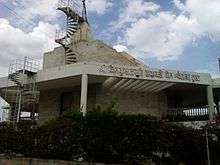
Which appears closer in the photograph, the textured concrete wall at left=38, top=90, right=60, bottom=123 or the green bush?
the green bush

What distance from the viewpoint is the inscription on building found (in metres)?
24.5

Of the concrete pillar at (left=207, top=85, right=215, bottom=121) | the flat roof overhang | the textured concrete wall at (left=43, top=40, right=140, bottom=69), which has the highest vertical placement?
the textured concrete wall at (left=43, top=40, right=140, bottom=69)

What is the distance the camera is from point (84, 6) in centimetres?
3331

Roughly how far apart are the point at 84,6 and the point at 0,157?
65.3ft

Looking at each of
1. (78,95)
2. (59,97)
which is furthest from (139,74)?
(59,97)

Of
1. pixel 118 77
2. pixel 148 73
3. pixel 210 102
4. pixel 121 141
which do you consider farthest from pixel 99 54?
pixel 121 141

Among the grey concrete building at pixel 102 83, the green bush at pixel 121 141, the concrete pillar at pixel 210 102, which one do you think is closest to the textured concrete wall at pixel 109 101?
the grey concrete building at pixel 102 83

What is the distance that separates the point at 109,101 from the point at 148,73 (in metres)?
3.91

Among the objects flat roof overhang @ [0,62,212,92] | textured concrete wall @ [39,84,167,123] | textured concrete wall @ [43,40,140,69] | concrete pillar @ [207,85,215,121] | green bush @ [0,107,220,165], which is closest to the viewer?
green bush @ [0,107,220,165]

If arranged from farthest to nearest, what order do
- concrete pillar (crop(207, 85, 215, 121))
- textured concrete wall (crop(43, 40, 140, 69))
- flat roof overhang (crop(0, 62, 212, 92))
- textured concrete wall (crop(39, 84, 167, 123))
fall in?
textured concrete wall (crop(43, 40, 140, 69))
textured concrete wall (crop(39, 84, 167, 123))
concrete pillar (crop(207, 85, 215, 121))
flat roof overhang (crop(0, 62, 212, 92))

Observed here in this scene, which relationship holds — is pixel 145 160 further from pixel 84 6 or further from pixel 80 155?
pixel 84 6

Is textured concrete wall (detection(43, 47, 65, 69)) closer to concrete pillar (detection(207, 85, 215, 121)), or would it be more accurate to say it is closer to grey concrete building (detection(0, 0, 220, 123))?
grey concrete building (detection(0, 0, 220, 123))

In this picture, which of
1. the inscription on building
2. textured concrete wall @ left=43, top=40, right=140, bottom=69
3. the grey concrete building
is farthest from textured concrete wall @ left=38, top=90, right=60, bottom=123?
the inscription on building

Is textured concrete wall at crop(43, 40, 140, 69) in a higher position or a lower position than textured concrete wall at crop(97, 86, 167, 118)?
higher
